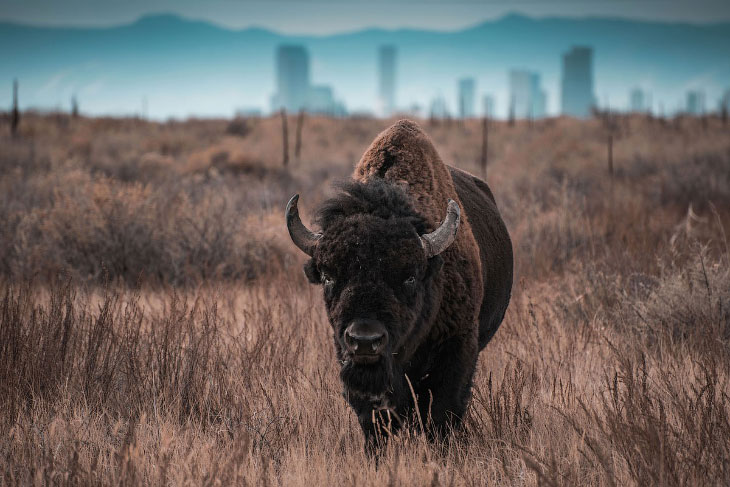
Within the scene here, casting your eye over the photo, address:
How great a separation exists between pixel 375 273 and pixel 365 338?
463 millimetres

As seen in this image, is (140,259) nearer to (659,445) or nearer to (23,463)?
(23,463)

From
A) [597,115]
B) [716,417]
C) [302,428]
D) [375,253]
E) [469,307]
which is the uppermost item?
[597,115]

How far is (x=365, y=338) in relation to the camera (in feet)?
10.8

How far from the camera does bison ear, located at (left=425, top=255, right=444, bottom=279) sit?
395cm

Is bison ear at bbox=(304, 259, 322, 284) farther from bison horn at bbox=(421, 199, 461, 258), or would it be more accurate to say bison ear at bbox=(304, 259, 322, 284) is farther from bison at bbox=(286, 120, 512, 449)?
bison horn at bbox=(421, 199, 461, 258)

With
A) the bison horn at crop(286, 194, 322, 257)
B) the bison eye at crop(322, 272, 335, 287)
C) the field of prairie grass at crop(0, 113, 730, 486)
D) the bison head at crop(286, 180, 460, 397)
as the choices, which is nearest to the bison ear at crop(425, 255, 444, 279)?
the bison head at crop(286, 180, 460, 397)

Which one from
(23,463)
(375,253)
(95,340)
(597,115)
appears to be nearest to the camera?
(23,463)

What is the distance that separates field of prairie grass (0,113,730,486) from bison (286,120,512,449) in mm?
310

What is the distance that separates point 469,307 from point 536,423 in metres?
0.91

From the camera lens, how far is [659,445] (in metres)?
3.15

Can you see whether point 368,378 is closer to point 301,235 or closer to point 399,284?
point 399,284

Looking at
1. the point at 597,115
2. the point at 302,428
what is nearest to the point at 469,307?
the point at 302,428

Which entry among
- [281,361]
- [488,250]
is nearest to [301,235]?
[281,361]

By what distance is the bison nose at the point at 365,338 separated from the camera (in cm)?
329
